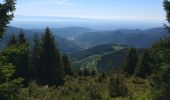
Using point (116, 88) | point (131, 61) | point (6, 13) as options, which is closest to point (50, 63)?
point (116, 88)

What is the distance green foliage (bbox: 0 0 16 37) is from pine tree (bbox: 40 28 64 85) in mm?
33787

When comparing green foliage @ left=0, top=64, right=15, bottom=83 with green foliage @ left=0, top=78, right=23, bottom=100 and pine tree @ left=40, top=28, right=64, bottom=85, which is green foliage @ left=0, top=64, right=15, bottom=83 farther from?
pine tree @ left=40, top=28, right=64, bottom=85

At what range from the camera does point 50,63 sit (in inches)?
1871

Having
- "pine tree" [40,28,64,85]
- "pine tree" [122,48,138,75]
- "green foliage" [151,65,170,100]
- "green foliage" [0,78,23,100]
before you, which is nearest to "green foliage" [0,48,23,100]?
"green foliage" [0,78,23,100]

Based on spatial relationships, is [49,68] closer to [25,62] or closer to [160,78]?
[25,62]

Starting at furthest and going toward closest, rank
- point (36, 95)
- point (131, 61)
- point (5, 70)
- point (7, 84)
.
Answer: point (131, 61) → point (36, 95) → point (5, 70) → point (7, 84)

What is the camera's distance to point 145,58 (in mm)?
61906

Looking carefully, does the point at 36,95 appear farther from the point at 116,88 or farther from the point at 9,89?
the point at 9,89

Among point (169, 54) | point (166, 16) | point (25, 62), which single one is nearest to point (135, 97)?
point (169, 54)

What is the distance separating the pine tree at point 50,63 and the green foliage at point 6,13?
33787mm

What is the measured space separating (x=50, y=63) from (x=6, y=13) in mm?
35019

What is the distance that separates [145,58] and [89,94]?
45288mm

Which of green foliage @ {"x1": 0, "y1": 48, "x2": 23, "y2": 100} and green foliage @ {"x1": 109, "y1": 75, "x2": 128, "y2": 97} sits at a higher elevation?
green foliage @ {"x1": 0, "y1": 48, "x2": 23, "y2": 100}

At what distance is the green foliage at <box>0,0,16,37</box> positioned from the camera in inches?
492
